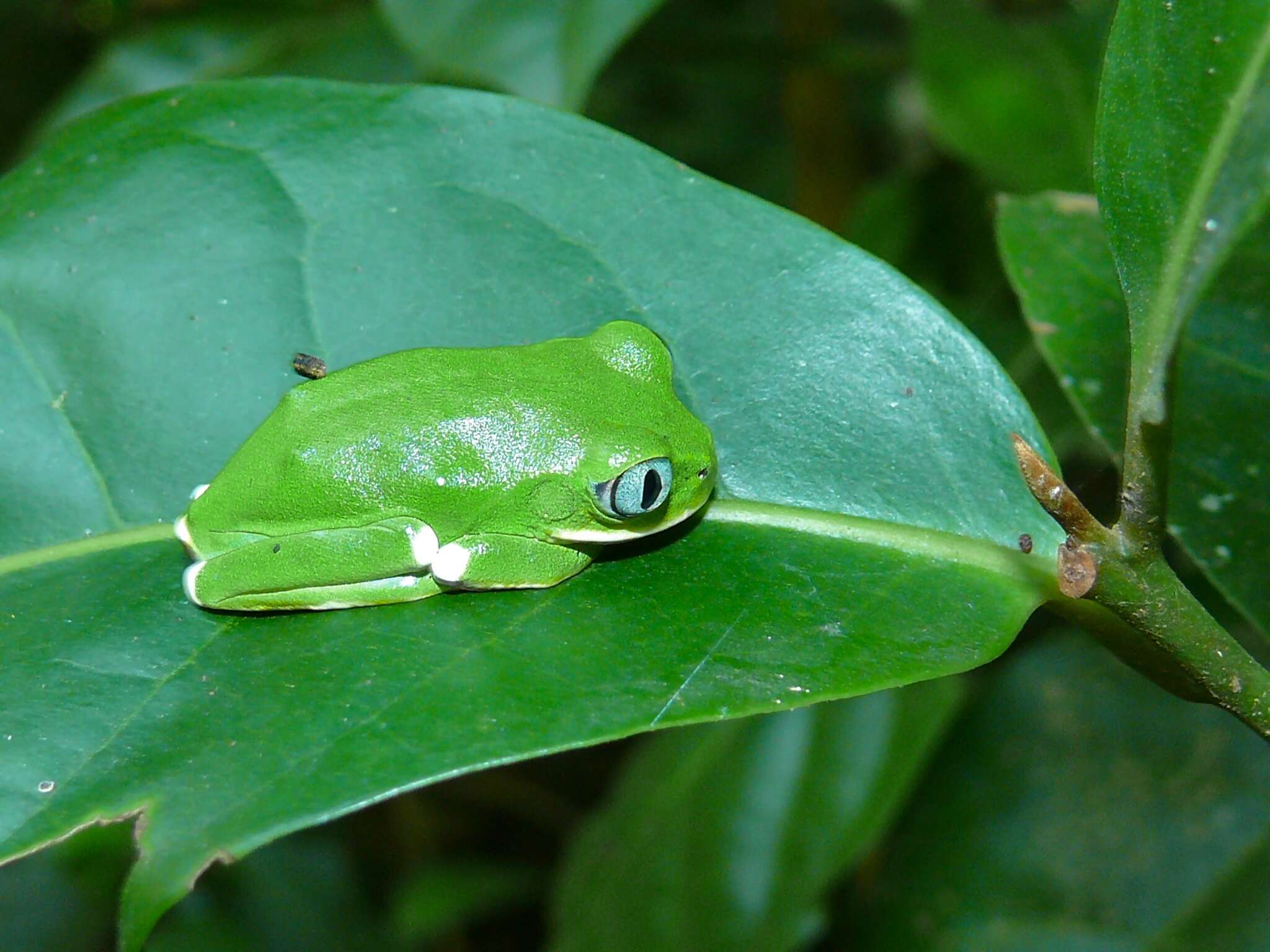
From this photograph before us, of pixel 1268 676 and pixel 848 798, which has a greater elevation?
pixel 1268 676

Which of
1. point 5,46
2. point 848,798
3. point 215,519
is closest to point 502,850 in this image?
point 848,798

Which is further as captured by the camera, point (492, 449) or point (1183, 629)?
point (492, 449)

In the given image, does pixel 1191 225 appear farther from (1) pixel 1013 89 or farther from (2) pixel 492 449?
(1) pixel 1013 89

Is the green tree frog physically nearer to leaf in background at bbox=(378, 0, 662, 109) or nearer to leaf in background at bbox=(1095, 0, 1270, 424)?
leaf in background at bbox=(1095, 0, 1270, 424)

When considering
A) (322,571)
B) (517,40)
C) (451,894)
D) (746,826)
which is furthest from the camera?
(451,894)

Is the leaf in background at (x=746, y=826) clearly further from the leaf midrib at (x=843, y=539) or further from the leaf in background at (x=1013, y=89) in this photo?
the leaf in background at (x=1013, y=89)

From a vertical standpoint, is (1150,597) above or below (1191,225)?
below

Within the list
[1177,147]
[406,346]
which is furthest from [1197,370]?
[406,346]

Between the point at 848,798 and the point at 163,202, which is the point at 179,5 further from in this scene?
the point at 848,798

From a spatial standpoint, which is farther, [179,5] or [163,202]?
[179,5]
